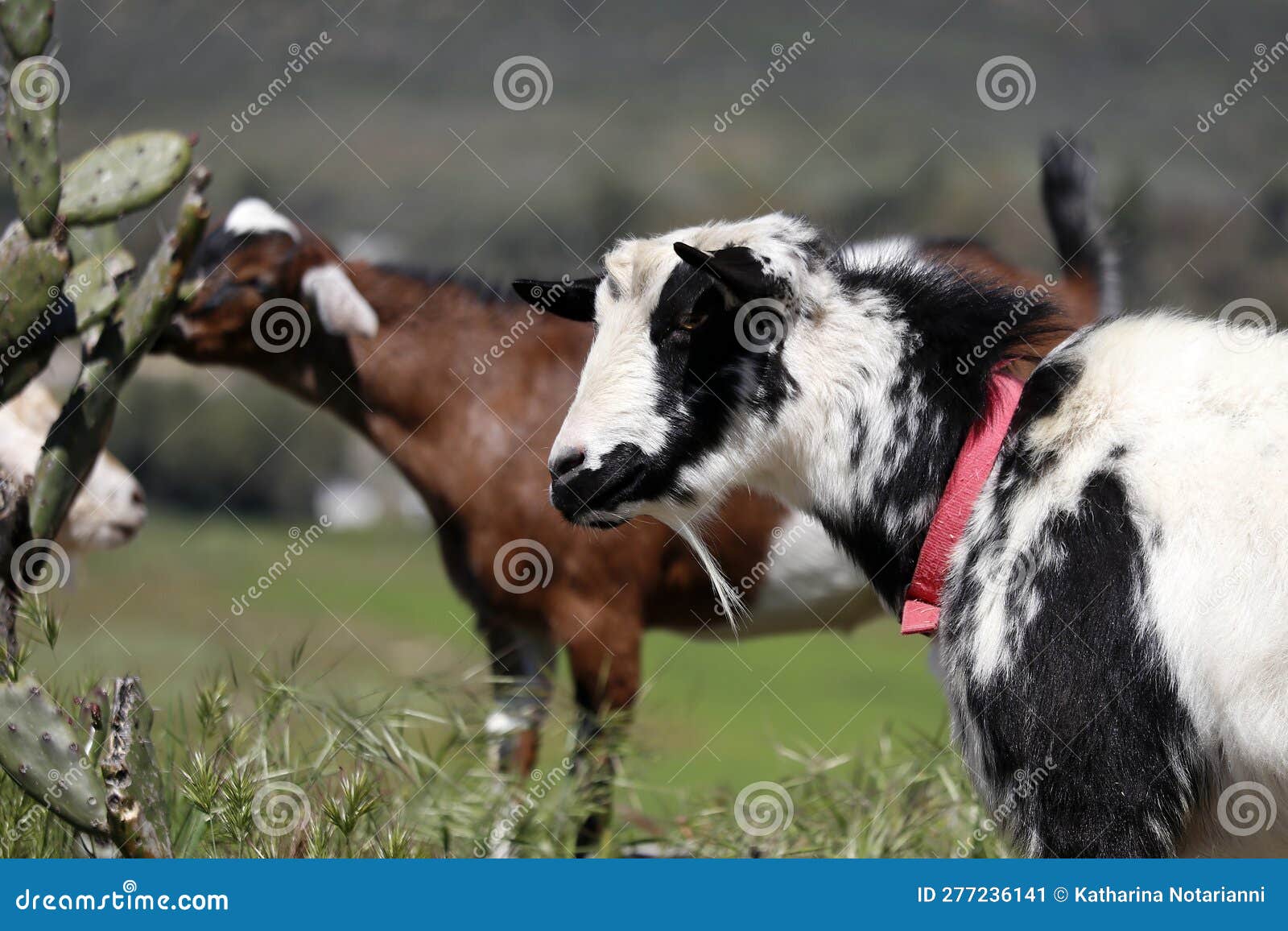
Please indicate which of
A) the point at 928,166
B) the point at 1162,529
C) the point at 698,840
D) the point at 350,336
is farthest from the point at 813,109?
the point at 1162,529

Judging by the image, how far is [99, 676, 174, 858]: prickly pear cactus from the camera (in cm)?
289

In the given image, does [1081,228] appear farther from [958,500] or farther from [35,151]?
[35,151]

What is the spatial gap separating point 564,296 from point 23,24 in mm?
2082

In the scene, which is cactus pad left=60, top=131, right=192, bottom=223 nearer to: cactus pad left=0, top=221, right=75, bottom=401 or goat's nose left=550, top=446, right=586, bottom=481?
cactus pad left=0, top=221, right=75, bottom=401

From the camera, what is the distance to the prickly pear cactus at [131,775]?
2.89 meters

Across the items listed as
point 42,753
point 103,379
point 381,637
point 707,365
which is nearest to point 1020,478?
point 707,365

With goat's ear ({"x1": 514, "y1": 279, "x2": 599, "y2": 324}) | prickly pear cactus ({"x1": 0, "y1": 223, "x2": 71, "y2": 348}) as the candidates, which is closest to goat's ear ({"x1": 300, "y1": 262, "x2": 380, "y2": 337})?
prickly pear cactus ({"x1": 0, "y1": 223, "x2": 71, "y2": 348})

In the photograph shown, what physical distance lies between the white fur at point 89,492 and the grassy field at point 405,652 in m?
0.19

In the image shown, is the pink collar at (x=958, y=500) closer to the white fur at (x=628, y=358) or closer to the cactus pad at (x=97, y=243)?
the white fur at (x=628, y=358)

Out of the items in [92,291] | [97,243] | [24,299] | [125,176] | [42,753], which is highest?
[125,176]

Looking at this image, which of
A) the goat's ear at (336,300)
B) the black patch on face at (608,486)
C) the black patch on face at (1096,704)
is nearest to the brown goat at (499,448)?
the goat's ear at (336,300)

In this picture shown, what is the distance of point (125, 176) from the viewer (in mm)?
4004

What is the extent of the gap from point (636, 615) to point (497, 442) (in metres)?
0.93

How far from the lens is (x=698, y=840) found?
425 cm
